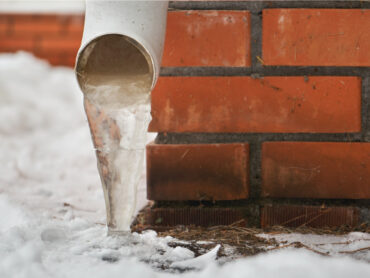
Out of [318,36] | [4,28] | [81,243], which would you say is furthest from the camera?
[4,28]

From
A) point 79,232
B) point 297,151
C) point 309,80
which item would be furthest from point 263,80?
point 79,232

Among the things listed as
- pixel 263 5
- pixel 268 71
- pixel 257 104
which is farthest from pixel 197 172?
pixel 263 5

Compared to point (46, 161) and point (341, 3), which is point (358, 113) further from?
point (46, 161)

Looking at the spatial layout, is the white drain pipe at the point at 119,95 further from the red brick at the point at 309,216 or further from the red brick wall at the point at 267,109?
the red brick at the point at 309,216

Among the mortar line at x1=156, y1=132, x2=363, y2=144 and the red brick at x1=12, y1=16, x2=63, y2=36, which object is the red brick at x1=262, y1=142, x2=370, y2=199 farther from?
the red brick at x1=12, y1=16, x2=63, y2=36

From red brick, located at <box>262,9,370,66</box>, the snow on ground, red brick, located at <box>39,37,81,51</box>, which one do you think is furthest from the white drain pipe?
red brick, located at <box>39,37,81,51</box>

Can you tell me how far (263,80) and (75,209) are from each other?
2.64 feet

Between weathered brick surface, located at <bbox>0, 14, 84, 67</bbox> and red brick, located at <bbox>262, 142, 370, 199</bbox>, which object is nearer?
red brick, located at <bbox>262, 142, 370, 199</bbox>

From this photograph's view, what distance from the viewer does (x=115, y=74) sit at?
1.11 m

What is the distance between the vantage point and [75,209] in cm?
148

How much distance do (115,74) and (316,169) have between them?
0.69 meters

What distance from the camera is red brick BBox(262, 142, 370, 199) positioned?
1281mm

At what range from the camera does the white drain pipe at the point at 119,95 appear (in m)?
1.06

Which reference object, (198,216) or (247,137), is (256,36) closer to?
(247,137)
